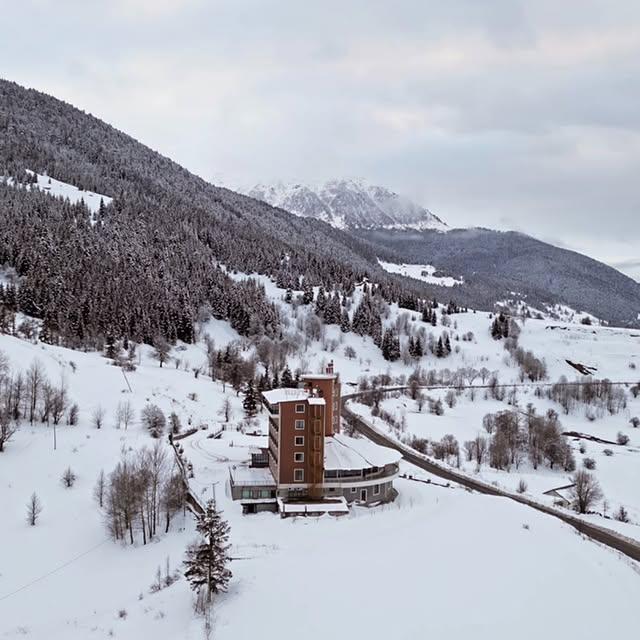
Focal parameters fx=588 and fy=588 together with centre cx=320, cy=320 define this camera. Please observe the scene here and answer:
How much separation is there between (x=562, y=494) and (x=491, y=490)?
349 inches

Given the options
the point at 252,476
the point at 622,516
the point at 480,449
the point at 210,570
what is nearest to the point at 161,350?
the point at 480,449

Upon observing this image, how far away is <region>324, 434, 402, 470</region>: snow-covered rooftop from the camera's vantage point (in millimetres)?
48312

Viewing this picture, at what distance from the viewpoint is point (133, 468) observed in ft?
145

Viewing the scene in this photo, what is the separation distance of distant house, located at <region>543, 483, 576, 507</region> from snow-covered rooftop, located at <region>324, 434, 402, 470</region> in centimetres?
1766

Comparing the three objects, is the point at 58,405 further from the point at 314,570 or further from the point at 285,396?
the point at 314,570

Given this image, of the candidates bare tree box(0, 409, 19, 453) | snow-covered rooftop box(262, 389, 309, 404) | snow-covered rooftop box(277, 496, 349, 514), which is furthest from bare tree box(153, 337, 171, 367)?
snow-covered rooftop box(277, 496, 349, 514)

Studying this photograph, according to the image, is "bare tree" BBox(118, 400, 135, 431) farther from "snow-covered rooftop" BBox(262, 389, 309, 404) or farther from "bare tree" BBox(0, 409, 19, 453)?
"snow-covered rooftop" BBox(262, 389, 309, 404)

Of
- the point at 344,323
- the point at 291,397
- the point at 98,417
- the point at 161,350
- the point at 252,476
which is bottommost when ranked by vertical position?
the point at 252,476

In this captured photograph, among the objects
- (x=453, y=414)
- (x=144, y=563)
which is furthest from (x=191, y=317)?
(x=144, y=563)

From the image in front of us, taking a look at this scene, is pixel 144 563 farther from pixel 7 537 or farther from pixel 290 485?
pixel 290 485

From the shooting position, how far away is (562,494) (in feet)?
194

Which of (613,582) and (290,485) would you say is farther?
(290,485)

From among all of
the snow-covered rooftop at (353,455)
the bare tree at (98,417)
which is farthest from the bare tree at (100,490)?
the snow-covered rooftop at (353,455)

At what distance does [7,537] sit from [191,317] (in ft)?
288
